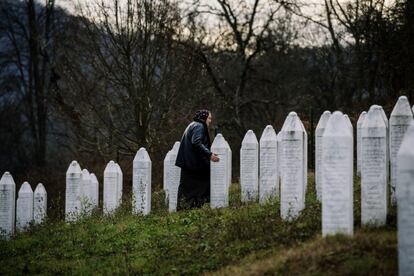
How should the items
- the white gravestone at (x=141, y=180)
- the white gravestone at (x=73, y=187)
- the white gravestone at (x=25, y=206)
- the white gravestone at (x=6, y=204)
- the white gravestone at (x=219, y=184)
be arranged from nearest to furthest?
the white gravestone at (x=219, y=184) → the white gravestone at (x=141, y=180) → the white gravestone at (x=73, y=187) → the white gravestone at (x=6, y=204) → the white gravestone at (x=25, y=206)

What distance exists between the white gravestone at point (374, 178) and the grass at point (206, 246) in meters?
0.24

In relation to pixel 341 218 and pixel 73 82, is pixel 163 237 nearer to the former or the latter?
pixel 341 218

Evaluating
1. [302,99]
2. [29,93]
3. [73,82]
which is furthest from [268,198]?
[29,93]

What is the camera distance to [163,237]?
35.4 ft

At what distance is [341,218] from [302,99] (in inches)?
938

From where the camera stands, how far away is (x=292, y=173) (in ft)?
32.0

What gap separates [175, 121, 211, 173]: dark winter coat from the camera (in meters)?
13.3

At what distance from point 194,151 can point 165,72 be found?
7637 mm

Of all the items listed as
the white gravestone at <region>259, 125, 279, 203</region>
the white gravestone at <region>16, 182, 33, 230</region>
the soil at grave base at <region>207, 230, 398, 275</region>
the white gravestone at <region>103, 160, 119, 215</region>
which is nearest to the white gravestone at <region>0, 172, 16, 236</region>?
the white gravestone at <region>16, 182, 33, 230</region>

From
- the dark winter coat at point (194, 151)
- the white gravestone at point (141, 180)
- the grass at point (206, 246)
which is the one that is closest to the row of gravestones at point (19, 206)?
the white gravestone at point (141, 180)

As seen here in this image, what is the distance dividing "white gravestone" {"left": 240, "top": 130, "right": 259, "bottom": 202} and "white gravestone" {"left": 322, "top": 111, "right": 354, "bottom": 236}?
15.2 feet

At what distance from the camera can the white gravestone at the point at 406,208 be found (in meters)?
6.84

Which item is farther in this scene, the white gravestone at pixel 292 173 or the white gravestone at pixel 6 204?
the white gravestone at pixel 6 204

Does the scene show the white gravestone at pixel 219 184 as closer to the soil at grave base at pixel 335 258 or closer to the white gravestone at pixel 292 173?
the white gravestone at pixel 292 173
